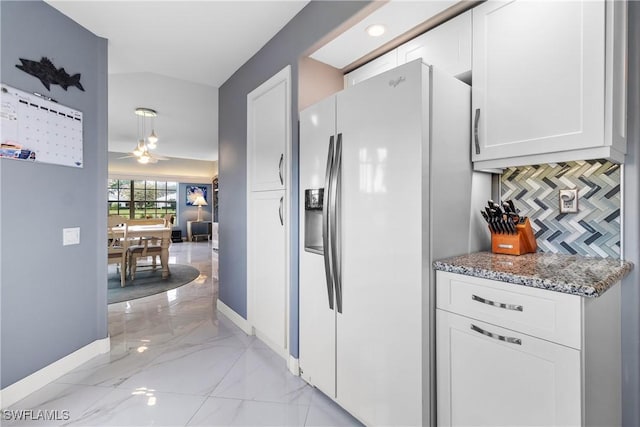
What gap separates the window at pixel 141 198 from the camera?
1020 centimetres

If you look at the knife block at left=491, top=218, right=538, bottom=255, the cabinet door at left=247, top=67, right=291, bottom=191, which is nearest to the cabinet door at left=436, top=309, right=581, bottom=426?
the knife block at left=491, top=218, right=538, bottom=255

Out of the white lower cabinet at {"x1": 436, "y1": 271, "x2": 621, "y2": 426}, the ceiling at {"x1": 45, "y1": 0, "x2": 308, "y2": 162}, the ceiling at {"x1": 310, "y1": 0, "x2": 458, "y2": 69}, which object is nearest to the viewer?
the white lower cabinet at {"x1": 436, "y1": 271, "x2": 621, "y2": 426}

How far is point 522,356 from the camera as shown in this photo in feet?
3.59

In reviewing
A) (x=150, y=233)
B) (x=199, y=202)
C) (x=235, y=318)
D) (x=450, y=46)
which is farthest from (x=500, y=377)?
(x=199, y=202)

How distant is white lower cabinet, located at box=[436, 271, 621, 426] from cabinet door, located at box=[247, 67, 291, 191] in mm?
1544

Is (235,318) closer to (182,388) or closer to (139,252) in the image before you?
(182,388)

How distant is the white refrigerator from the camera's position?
1.35 metres

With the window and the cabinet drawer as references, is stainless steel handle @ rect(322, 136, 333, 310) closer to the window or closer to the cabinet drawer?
the cabinet drawer

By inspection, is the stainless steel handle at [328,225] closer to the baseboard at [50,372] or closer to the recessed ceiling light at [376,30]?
the recessed ceiling light at [376,30]

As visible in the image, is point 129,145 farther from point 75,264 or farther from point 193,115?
point 75,264

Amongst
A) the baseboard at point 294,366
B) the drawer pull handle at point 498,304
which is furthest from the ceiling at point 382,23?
the baseboard at point 294,366

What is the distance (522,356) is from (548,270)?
35 centimetres

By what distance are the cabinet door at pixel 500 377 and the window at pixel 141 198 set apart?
11.2 metres

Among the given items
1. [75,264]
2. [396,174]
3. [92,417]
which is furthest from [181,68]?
[92,417]
